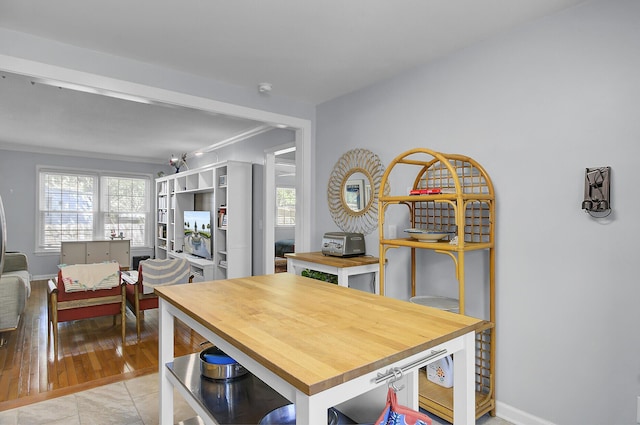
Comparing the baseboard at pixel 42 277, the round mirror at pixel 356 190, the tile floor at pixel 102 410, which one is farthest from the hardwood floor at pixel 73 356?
the baseboard at pixel 42 277

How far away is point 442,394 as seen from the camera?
2.34m

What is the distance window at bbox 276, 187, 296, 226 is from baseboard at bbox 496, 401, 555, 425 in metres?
7.34

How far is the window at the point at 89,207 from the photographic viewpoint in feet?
23.5

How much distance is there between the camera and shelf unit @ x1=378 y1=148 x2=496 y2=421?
7.04 ft

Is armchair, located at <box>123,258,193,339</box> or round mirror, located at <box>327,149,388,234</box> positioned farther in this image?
armchair, located at <box>123,258,193,339</box>

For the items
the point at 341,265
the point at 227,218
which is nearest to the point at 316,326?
the point at 341,265

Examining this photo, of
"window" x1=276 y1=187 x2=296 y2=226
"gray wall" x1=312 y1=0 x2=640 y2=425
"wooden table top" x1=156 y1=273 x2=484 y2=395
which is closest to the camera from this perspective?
"wooden table top" x1=156 y1=273 x2=484 y2=395

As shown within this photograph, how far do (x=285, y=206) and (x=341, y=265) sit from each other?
6.78 m

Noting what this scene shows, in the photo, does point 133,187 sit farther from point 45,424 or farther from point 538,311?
point 538,311

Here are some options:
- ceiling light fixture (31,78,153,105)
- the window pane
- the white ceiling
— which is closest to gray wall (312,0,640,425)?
the white ceiling

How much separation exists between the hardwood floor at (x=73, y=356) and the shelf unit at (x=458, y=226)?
7.14 ft

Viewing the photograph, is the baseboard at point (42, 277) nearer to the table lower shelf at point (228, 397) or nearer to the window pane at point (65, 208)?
the window pane at point (65, 208)

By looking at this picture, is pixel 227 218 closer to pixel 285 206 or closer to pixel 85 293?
pixel 85 293

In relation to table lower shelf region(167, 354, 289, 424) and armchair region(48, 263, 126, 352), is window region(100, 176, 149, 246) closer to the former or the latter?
armchair region(48, 263, 126, 352)
